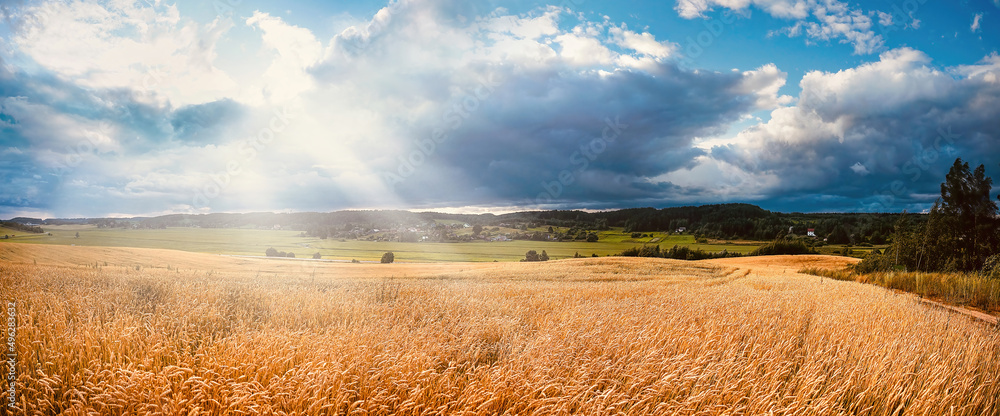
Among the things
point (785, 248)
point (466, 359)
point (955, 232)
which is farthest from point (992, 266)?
point (785, 248)

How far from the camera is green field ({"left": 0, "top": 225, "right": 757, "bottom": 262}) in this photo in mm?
46397

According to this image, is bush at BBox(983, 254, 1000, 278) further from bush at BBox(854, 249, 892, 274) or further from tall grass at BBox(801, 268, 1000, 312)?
bush at BBox(854, 249, 892, 274)

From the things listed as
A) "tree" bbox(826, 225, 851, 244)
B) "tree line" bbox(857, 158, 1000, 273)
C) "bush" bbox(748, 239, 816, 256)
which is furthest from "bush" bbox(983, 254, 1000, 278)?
"tree" bbox(826, 225, 851, 244)

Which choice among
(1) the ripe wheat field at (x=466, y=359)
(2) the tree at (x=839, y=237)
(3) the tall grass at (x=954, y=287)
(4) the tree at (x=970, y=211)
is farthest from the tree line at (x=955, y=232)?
(2) the tree at (x=839, y=237)

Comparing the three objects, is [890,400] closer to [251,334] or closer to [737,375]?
[737,375]

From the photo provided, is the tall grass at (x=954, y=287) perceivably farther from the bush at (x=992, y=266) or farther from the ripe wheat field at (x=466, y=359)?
the ripe wheat field at (x=466, y=359)

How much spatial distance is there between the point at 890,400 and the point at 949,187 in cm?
4220

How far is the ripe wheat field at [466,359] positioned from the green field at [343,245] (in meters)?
41.9

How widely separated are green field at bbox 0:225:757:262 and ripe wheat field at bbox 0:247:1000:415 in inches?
1651

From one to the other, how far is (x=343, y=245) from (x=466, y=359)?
94478 mm

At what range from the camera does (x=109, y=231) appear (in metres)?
42.2

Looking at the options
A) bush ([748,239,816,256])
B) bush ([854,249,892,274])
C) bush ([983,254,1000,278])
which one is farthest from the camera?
bush ([748,239,816,256])

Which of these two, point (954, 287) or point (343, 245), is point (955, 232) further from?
point (343, 245)

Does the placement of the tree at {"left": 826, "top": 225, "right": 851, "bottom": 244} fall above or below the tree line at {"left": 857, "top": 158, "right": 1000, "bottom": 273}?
below
